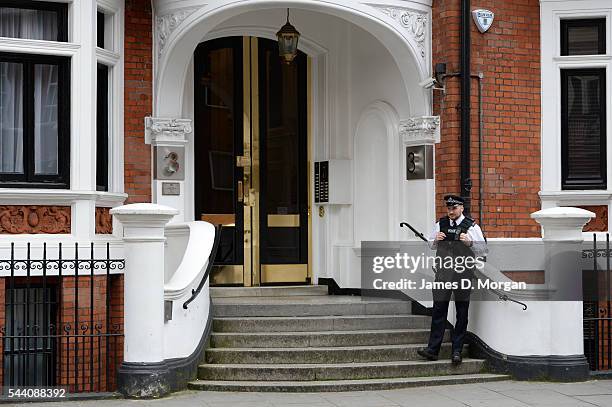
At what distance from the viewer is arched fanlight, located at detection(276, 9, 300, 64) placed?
12508 mm

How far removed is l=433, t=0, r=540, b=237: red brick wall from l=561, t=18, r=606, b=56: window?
15.9 inches

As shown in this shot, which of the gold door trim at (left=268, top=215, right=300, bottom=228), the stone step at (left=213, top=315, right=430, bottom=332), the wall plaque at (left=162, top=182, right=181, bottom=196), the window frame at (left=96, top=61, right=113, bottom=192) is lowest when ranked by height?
the stone step at (left=213, top=315, right=430, bottom=332)

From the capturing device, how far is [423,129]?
12.1 metres

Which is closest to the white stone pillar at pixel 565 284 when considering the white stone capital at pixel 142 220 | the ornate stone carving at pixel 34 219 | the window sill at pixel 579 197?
the window sill at pixel 579 197

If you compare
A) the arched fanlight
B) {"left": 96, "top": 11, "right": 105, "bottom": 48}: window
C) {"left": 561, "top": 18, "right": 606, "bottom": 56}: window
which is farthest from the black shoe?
{"left": 96, "top": 11, "right": 105, "bottom": 48}: window

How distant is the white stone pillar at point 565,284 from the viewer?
10.6 metres

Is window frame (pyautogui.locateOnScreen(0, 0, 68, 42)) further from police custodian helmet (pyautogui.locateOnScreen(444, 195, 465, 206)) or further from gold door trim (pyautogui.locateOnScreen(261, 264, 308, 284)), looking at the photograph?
police custodian helmet (pyautogui.locateOnScreen(444, 195, 465, 206))

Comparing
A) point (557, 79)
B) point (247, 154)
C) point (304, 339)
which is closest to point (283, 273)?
point (247, 154)

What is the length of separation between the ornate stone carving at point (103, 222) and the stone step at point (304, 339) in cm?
185

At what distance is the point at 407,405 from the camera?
9.45 m

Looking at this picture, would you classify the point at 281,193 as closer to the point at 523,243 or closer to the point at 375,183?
the point at 375,183

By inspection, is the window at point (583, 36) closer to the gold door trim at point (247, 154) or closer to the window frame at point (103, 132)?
the gold door trim at point (247, 154)

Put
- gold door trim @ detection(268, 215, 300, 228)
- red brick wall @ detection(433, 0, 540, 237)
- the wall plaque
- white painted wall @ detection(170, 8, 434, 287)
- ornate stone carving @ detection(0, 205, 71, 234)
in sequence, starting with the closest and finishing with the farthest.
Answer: ornate stone carving @ detection(0, 205, 71, 234), red brick wall @ detection(433, 0, 540, 237), the wall plaque, white painted wall @ detection(170, 8, 434, 287), gold door trim @ detection(268, 215, 300, 228)

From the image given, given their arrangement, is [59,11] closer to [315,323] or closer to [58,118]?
[58,118]
